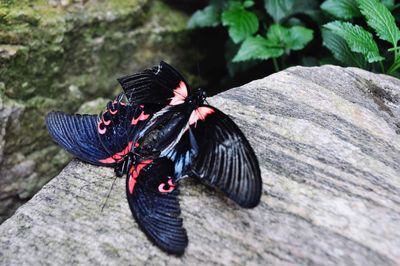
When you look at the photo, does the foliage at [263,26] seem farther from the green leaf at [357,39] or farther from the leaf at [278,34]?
the green leaf at [357,39]

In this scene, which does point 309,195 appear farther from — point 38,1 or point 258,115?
point 38,1

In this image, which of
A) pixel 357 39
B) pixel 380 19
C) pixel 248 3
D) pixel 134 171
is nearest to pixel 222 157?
pixel 134 171

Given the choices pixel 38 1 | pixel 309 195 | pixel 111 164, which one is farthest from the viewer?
pixel 38 1

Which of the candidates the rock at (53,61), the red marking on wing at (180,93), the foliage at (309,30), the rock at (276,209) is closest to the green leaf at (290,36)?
the foliage at (309,30)

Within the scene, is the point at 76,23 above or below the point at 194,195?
above

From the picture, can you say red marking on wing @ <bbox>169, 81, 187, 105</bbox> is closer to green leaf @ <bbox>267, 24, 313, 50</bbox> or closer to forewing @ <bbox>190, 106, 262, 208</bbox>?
forewing @ <bbox>190, 106, 262, 208</bbox>

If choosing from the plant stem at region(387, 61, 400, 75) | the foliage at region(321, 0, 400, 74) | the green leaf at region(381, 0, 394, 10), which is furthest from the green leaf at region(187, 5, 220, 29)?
the plant stem at region(387, 61, 400, 75)

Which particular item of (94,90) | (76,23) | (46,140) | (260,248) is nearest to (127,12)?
(76,23)
